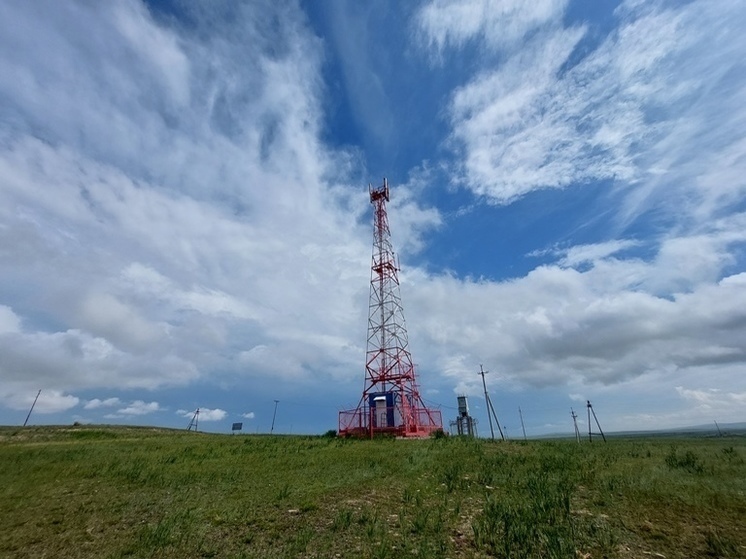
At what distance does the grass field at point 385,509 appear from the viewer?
687 centimetres

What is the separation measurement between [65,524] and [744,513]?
13.4 metres

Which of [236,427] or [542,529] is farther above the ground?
[236,427]

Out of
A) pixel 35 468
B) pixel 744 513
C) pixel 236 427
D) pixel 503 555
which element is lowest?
pixel 503 555

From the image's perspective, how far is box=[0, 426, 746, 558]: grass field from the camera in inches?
270

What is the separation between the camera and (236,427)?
54.0m

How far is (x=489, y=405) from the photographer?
127 feet

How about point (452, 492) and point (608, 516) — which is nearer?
point (608, 516)

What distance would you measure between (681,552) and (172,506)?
32.7 feet

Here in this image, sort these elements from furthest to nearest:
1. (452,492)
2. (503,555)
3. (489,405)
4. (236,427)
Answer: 1. (236,427)
2. (489,405)
3. (452,492)
4. (503,555)

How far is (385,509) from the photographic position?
873 centimetres

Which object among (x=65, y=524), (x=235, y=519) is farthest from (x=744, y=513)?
(x=65, y=524)

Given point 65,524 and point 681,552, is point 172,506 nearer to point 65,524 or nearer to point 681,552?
point 65,524

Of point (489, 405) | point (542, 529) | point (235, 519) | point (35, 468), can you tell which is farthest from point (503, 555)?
point (489, 405)

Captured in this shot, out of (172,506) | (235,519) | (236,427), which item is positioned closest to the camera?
(235,519)
